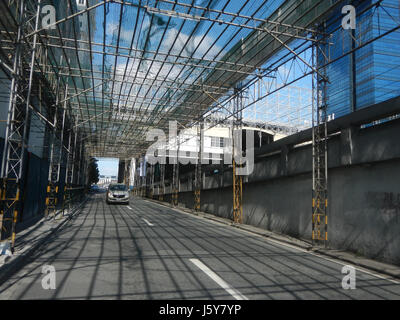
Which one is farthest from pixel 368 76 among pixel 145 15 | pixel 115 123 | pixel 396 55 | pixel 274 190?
pixel 115 123

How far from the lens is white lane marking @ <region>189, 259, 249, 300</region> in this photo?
17.9ft

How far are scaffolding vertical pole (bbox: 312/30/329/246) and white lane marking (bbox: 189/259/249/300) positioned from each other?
5502 mm

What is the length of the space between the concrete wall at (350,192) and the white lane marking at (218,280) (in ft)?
18.0

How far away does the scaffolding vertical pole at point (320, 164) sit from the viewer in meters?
11.4

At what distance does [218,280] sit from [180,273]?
938mm

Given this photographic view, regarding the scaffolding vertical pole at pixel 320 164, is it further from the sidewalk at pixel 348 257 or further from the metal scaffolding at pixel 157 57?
the sidewalk at pixel 348 257

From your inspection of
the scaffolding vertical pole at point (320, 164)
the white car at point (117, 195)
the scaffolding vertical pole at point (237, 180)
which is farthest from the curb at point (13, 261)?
the white car at point (117, 195)

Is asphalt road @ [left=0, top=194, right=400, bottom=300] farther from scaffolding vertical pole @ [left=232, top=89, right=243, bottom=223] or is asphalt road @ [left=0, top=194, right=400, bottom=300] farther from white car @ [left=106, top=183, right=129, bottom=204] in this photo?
white car @ [left=106, top=183, right=129, bottom=204]

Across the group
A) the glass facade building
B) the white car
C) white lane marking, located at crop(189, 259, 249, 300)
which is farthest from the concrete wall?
the white car

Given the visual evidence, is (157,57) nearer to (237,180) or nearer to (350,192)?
(237,180)

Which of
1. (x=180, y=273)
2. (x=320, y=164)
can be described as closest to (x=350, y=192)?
(x=320, y=164)

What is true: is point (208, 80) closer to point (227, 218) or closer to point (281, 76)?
point (281, 76)

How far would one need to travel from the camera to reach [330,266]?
8461 mm
